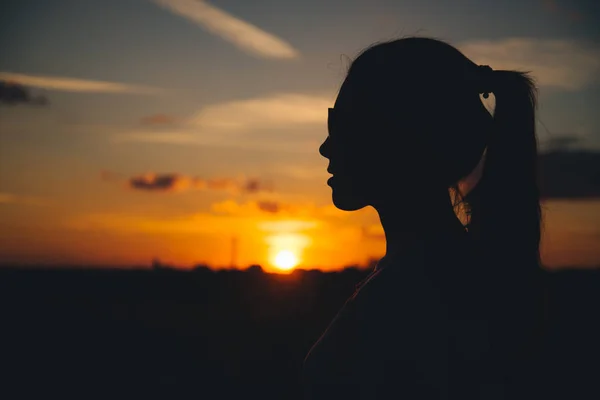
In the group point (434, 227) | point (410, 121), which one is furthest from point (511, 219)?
point (410, 121)

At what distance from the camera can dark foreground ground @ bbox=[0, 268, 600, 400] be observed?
18.9m

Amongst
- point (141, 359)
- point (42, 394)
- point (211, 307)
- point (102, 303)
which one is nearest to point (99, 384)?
point (42, 394)

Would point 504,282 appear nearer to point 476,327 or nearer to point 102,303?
point 476,327

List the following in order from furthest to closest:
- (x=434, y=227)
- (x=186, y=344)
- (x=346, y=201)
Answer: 1. (x=186, y=344)
2. (x=346, y=201)
3. (x=434, y=227)

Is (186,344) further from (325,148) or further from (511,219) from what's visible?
(511,219)

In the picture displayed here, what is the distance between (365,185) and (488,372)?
0.59 metres

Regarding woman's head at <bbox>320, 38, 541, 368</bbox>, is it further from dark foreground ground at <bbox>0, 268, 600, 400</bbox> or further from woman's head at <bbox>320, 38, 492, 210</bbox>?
dark foreground ground at <bbox>0, 268, 600, 400</bbox>

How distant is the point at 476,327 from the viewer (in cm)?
172

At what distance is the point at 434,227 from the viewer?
6.12 ft

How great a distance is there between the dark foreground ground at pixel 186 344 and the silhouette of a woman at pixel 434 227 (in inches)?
9.2

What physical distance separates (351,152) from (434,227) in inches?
12.3

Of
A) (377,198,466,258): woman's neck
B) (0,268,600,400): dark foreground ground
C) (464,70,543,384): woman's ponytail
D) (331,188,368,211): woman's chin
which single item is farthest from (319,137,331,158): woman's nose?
(0,268,600,400): dark foreground ground

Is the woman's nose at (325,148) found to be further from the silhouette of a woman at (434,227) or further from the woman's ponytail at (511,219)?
the woman's ponytail at (511,219)

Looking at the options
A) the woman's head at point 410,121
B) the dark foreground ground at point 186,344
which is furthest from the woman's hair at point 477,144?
the dark foreground ground at point 186,344
